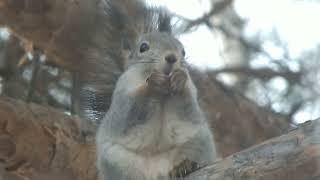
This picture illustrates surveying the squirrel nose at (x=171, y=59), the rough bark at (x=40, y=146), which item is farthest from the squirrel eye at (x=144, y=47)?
the rough bark at (x=40, y=146)

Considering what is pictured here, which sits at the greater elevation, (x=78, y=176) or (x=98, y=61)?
(x=98, y=61)

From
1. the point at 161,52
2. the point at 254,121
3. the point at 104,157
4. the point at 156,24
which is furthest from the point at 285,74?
the point at 104,157

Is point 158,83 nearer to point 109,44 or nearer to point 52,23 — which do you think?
point 109,44

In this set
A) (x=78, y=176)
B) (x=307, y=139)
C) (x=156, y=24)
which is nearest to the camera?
(x=307, y=139)

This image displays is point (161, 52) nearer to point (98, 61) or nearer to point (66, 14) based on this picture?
point (98, 61)

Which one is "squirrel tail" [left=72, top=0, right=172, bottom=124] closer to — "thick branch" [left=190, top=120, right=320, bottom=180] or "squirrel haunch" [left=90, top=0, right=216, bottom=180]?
"squirrel haunch" [left=90, top=0, right=216, bottom=180]
